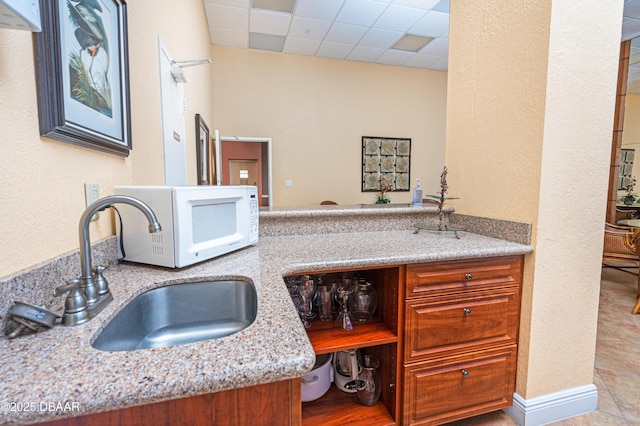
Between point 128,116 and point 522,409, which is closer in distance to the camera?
point 128,116

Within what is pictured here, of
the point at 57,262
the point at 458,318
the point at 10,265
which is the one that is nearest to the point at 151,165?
the point at 57,262

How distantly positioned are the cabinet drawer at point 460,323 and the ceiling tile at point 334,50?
13.4ft

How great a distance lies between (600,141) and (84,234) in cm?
207

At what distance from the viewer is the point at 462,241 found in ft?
5.08

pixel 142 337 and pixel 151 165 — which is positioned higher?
pixel 151 165

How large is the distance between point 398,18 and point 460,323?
143 inches

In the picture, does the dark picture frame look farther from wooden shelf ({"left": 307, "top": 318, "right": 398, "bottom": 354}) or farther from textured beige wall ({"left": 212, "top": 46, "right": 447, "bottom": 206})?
wooden shelf ({"left": 307, "top": 318, "right": 398, "bottom": 354})

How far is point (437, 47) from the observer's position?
14.7 feet

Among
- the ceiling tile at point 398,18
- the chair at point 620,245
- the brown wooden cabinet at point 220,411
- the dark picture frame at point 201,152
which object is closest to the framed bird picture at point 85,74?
the brown wooden cabinet at point 220,411

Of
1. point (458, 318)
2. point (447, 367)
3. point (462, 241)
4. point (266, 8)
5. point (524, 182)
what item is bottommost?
point (447, 367)

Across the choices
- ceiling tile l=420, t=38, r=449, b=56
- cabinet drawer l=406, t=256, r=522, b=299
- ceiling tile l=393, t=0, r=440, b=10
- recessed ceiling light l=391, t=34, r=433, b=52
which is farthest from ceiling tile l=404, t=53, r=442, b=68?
cabinet drawer l=406, t=256, r=522, b=299

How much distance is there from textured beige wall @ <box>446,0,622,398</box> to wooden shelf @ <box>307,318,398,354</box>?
0.72 meters

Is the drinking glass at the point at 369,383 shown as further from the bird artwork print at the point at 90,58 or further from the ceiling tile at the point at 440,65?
the ceiling tile at the point at 440,65

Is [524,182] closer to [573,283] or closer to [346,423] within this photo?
[573,283]
